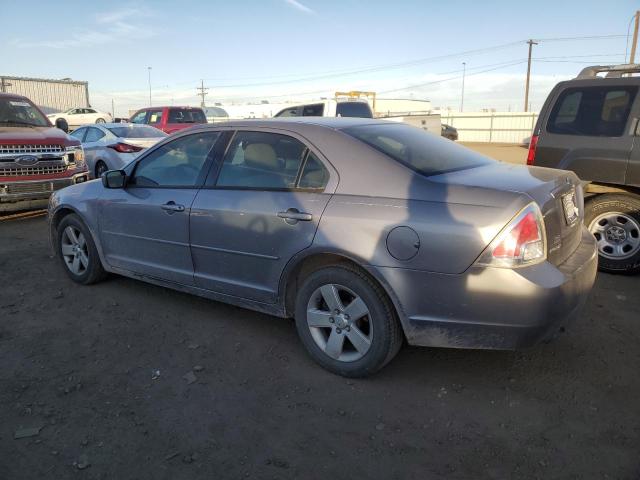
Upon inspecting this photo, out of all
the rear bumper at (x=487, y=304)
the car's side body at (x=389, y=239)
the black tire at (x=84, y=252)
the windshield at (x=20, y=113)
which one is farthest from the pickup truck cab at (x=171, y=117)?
the rear bumper at (x=487, y=304)

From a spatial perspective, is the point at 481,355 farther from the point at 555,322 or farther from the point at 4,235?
the point at 4,235

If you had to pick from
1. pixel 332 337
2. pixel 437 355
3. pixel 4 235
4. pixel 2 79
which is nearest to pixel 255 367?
pixel 332 337

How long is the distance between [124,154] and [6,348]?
816 cm

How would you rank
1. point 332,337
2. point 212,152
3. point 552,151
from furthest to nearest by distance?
point 552,151, point 212,152, point 332,337

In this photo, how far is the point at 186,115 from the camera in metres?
17.2

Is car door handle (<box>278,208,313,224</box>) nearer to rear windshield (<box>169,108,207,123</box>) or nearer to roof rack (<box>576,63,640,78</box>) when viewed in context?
roof rack (<box>576,63,640,78</box>)

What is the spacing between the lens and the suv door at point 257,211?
3342 mm

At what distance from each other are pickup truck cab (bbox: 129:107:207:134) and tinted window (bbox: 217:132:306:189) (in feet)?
44.0

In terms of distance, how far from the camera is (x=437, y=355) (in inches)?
142

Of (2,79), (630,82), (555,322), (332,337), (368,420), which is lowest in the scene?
(368,420)

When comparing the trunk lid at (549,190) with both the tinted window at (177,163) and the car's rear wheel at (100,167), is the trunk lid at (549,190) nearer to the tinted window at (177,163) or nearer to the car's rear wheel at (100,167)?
the tinted window at (177,163)

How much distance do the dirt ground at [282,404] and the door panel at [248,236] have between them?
485mm

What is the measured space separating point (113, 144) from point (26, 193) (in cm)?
372

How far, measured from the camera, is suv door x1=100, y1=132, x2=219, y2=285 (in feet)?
13.2
